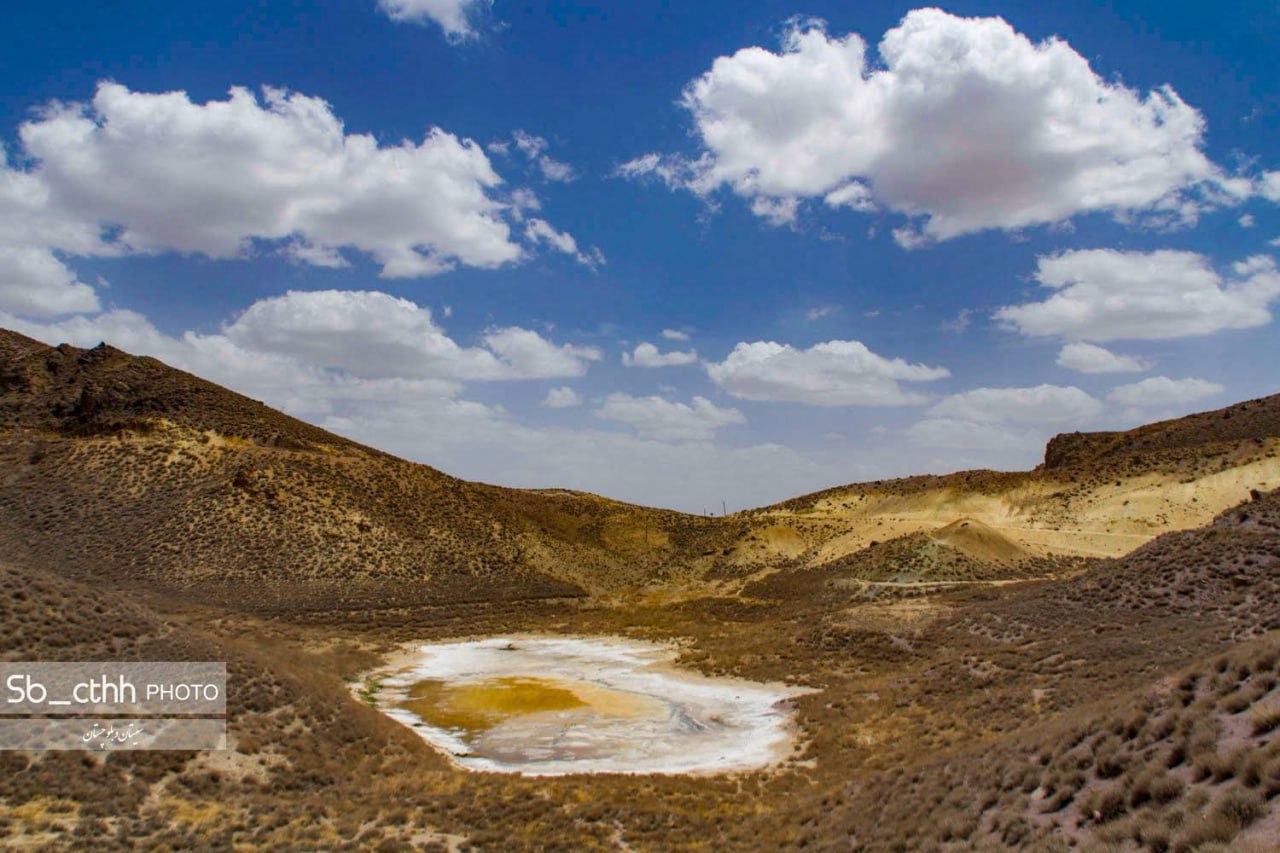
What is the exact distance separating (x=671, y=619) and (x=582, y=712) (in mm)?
28645

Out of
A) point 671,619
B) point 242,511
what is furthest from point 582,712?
point 242,511

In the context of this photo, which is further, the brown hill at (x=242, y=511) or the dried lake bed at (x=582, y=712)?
the brown hill at (x=242, y=511)

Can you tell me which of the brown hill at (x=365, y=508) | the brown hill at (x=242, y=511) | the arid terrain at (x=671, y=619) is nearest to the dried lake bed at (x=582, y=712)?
the arid terrain at (x=671, y=619)

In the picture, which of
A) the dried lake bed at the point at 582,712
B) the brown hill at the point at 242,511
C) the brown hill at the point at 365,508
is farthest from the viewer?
the brown hill at the point at 365,508

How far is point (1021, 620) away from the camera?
110 ft

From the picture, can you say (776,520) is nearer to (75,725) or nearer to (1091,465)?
(1091,465)

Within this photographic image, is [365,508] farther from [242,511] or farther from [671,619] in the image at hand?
[671,619]

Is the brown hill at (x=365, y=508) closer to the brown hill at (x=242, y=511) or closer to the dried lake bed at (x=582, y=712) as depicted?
the brown hill at (x=242, y=511)

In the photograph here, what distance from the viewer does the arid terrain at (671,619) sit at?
11.8m

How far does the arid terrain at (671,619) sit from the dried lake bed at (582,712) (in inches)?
71.2

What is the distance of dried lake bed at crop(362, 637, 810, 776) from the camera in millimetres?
22891

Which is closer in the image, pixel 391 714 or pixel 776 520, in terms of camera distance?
pixel 391 714

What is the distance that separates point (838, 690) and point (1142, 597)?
13.8 metres

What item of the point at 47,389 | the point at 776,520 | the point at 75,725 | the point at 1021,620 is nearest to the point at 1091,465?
the point at 776,520
